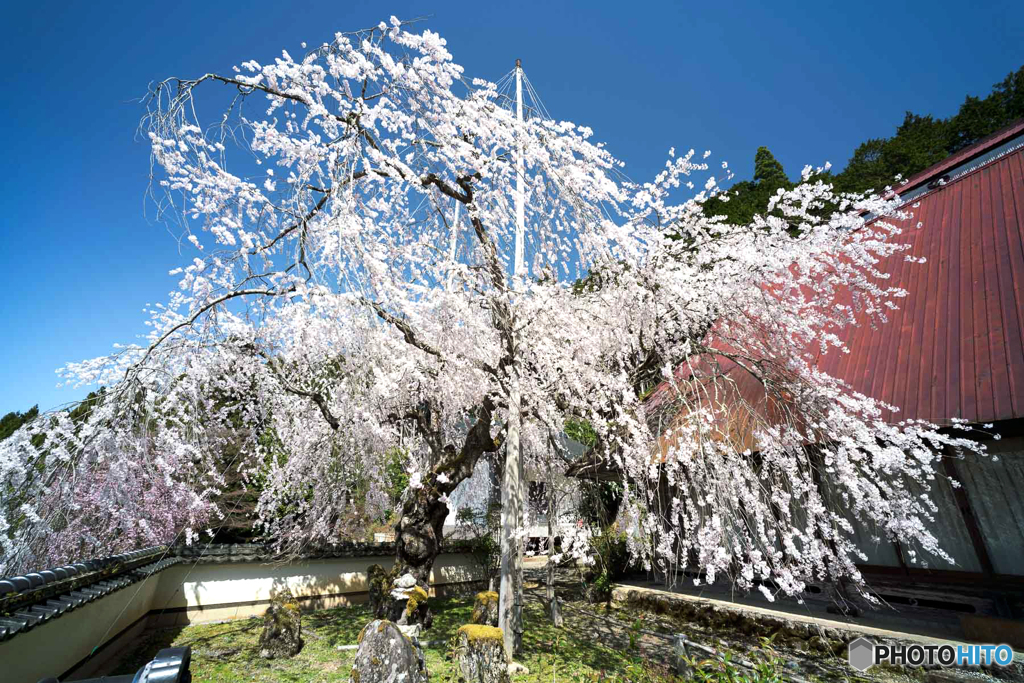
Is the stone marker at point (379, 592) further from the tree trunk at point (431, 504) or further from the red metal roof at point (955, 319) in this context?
the red metal roof at point (955, 319)

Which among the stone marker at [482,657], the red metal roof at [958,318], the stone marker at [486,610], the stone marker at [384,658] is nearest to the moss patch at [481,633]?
the stone marker at [482,657]

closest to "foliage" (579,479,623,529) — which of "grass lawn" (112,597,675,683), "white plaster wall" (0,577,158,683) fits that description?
"grass lawn" (112,597,675,683)

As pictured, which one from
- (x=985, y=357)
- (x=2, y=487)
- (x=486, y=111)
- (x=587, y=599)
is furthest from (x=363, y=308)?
(x=587, y=599)

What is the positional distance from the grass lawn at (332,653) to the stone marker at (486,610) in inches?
22.0

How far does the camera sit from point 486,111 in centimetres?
523

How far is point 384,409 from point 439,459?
4.34 ft

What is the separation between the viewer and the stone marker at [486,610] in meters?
6.59

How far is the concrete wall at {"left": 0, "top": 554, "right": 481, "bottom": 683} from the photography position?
148 inches

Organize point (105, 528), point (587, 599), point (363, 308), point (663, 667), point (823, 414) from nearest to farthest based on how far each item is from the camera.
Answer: point (363, 308)
point (663, 667)
point (823, 414)
point (105, 528)
point (587, 599)

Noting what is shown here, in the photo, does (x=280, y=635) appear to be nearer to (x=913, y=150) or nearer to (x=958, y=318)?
(x=958, y=318)

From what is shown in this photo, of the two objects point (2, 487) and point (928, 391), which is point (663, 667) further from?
point (2, 487)

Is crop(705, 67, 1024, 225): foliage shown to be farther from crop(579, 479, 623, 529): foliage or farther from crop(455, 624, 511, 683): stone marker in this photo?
crop(455, 624, 511, 683): stone marker

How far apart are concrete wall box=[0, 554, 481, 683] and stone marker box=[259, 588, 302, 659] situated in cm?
171

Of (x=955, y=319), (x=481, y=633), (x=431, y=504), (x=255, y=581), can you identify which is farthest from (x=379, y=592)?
(x=955, y=319)
